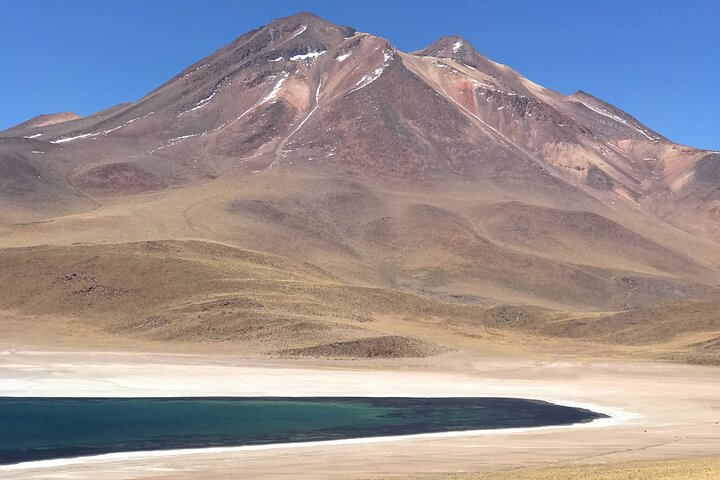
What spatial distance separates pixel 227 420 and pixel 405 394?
12.8m

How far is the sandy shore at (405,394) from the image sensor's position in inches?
990

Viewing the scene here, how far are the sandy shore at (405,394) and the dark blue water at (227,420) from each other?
1962mm

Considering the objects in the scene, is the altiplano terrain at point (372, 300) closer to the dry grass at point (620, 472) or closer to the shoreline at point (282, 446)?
the dry grass at point (620, 472)

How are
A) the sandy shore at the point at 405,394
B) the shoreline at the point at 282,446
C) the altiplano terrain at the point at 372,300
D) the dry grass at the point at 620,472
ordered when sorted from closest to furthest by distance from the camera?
the dry grass at the point at 620,472
the sandy shore at the point at 405,394
the shoreline at the point at 282,446
the altiplano terrain at the point at 372,300

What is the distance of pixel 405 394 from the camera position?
151ft

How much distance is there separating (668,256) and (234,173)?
92460mm

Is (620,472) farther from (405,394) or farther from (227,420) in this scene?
(405,394)

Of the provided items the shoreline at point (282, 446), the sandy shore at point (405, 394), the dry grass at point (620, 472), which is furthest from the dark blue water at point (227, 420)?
the dry grass at point (620, 472)

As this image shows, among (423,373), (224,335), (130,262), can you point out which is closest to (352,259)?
(130,262)

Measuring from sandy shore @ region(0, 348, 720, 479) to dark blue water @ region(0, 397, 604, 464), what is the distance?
1962 mm

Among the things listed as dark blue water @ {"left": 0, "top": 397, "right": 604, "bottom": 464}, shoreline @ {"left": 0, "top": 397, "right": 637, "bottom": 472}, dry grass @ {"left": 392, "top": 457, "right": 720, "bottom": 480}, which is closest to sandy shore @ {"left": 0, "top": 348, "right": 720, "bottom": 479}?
shoreline @ {"left": 0, "top": 397, "right": 637, "bottom": 472}

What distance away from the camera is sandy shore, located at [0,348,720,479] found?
2516cm

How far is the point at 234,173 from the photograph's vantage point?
197125 mm

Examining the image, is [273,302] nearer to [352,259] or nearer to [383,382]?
[383,382]
